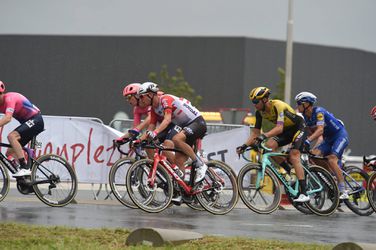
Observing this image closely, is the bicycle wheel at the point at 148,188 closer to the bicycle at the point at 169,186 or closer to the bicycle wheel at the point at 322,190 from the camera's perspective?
the bicycle at the point at 169,186

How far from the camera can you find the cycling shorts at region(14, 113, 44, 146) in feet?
47.0

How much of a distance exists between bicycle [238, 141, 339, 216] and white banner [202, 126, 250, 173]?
1.87 meters

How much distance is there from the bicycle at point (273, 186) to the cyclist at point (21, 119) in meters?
3.06

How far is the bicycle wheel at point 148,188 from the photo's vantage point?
14.2 metres

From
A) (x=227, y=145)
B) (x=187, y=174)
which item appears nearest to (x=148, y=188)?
(x=187, y=174)

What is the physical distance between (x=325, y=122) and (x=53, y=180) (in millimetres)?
4909

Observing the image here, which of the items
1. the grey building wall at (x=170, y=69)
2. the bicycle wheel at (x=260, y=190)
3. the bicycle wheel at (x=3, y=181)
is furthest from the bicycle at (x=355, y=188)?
the grey building wall at (x=170, y=69)

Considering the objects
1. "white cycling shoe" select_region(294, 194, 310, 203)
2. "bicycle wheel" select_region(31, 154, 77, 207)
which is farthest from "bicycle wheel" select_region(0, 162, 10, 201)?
"white cycling shoe" select_region(294, 194, 310, 203)

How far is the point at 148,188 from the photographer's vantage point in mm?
14266

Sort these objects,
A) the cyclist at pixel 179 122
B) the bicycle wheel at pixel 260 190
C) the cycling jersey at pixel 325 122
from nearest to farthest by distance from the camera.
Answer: the cyclist at pixel 179 122
the bicycle wheel at pixel 260 190
the cycling jersey at pixel 325 122

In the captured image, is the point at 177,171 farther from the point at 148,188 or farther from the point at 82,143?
the point at 82,143

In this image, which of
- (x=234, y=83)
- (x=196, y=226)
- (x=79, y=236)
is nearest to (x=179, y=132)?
(x=196, y=226)

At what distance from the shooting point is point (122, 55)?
53719 mm

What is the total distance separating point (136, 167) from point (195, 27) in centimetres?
3918
